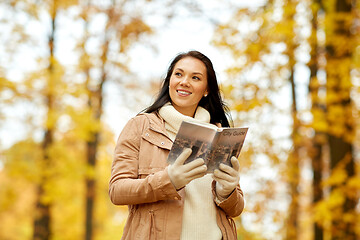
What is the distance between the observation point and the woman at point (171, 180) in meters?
2.13

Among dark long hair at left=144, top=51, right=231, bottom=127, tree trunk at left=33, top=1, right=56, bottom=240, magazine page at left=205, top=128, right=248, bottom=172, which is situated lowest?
tree trunk at left=33, top=1, right=56, bottom=240

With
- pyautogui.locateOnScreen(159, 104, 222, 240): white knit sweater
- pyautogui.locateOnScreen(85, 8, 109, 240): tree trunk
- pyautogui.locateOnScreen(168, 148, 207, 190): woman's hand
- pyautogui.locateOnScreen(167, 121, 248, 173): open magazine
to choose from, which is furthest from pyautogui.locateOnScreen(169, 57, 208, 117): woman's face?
pyautogui.locateOnScreen(85, 8, 109, 240): tree trunk

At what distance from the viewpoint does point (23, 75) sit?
9414 millimetres

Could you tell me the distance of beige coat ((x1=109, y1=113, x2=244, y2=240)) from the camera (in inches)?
84.2

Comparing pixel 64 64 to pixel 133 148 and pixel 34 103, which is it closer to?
pixel 34 103

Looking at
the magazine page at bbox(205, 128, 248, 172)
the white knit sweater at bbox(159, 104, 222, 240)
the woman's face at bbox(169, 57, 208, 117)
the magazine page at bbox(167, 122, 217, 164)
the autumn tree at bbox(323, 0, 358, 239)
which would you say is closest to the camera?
the magazine page at bbox(167, 122, 217, 164)

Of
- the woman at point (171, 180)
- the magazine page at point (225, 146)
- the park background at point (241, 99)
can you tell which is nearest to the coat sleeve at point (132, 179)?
the woman at point (171, 180)

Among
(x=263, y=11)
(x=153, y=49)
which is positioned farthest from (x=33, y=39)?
(x=263, y=11)

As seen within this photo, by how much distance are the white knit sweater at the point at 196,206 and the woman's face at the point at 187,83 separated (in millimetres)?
108

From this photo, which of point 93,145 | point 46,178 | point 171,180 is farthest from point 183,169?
point 93,145

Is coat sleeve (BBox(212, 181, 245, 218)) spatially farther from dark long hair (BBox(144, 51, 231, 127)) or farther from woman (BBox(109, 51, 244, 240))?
dark long hair (BBox(144, 51, 231, 127))

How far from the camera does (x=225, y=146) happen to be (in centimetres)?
221

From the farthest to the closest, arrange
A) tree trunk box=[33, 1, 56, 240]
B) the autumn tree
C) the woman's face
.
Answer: tree trunk box=[33, 1, 56, 240], the autumn tree, the woman's face

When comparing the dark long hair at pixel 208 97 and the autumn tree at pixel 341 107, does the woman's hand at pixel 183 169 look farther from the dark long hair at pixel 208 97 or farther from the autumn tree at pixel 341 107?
the autumn tree at pixel 341 107
